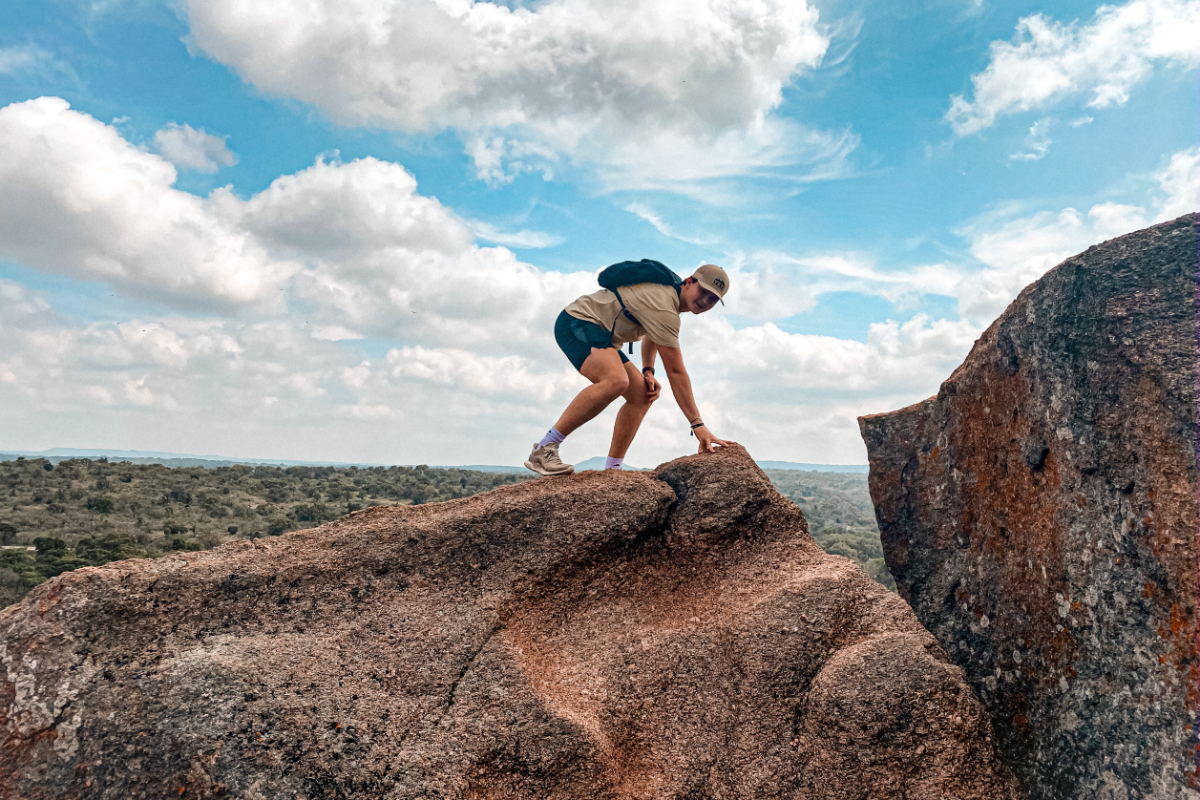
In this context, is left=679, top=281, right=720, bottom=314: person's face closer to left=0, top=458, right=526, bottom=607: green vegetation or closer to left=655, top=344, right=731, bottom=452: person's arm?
left=655, top=344, right=731, bottom=452: person's arm

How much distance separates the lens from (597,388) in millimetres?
7293

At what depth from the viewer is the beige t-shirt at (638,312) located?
7250 mm

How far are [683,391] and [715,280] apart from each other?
1263 mm

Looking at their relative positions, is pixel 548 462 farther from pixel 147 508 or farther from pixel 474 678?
pixel 147 508

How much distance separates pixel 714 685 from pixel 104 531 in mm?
26208

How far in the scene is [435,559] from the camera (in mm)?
6035

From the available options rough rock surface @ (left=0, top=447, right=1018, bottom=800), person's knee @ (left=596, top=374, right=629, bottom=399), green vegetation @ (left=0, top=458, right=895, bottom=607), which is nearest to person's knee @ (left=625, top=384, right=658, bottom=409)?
person's knee @ (left=596, top=374, right=629, bottom=399)

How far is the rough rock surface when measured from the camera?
187 inches

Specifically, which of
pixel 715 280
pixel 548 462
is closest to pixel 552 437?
pixel 548 462

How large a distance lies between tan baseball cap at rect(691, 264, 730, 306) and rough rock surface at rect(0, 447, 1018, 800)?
2777 millimetres

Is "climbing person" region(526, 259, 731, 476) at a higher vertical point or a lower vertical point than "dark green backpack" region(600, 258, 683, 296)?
lower

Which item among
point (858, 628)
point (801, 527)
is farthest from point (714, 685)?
point (801, 527)

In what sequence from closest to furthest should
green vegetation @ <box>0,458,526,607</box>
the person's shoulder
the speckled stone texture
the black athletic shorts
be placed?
the speckled stone texture → the person's shoulder → the black athletic shorts → green vegetation @ <box>0,458,526,607</box>

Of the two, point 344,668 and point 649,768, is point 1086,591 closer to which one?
point 649,768
